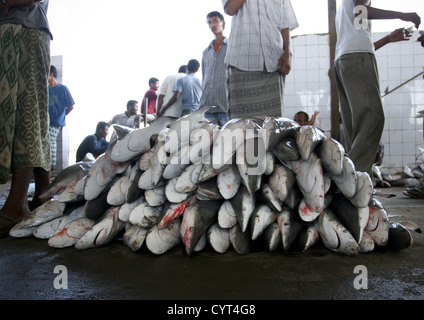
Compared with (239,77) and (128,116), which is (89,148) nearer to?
(128,116)

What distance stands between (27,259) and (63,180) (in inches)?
21.2

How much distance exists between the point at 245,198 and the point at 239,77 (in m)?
1.46

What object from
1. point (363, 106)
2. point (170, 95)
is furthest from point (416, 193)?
point (170, 95)

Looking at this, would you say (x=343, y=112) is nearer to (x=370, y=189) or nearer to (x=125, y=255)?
(x=370, y=189)

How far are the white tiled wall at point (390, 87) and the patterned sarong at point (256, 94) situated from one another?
549 centimetres

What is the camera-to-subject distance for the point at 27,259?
1.32 metres

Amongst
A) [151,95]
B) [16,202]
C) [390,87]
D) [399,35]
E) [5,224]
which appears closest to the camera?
[5,224]

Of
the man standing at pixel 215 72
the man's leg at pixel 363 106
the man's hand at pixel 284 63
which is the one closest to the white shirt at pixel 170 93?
the man standing at pixel 215 72

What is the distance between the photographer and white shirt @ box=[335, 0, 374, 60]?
2.64 meters

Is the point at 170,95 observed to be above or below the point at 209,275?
above

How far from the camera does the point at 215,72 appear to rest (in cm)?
363

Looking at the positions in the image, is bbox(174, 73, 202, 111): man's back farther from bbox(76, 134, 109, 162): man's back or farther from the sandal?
the sandal

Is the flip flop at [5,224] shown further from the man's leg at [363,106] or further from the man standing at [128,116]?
the man standing at [128,116]
